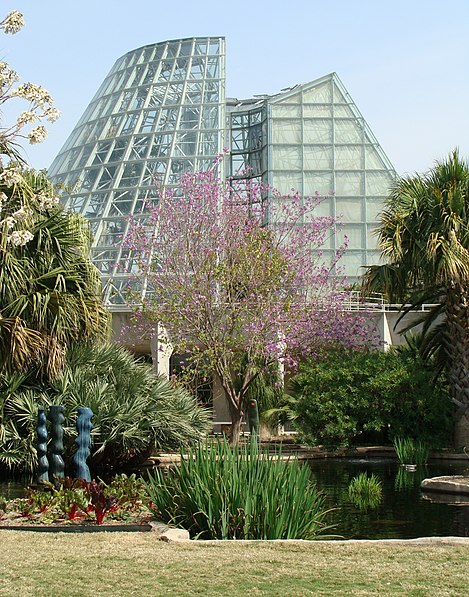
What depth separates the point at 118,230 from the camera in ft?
149

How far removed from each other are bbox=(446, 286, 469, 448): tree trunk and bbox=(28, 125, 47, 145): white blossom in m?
14.2

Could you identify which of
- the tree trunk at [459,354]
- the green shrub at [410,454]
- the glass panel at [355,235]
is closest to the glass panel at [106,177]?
the glass panel at [355,235]

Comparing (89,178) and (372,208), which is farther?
(372,208)

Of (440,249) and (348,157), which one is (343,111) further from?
(440,249)

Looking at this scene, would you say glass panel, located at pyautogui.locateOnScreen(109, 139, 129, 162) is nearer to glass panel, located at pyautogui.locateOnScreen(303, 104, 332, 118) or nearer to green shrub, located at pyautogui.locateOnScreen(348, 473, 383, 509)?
glass panel, located at pyautogui.locateOnScreen(303, 104, 332, 118)

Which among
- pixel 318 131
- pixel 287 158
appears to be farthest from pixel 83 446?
pixel 318 131

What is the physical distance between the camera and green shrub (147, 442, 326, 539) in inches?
323

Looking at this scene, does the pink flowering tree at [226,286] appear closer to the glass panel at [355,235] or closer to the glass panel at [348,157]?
the glass panel at [355,235]

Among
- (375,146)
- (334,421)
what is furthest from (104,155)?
(334,421)

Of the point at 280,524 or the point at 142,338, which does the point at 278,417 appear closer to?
the point at 142,338

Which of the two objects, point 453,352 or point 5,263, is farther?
point 453,352

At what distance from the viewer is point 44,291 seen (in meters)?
14.5

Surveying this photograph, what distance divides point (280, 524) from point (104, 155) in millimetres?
44023

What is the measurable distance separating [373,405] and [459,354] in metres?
2.10
